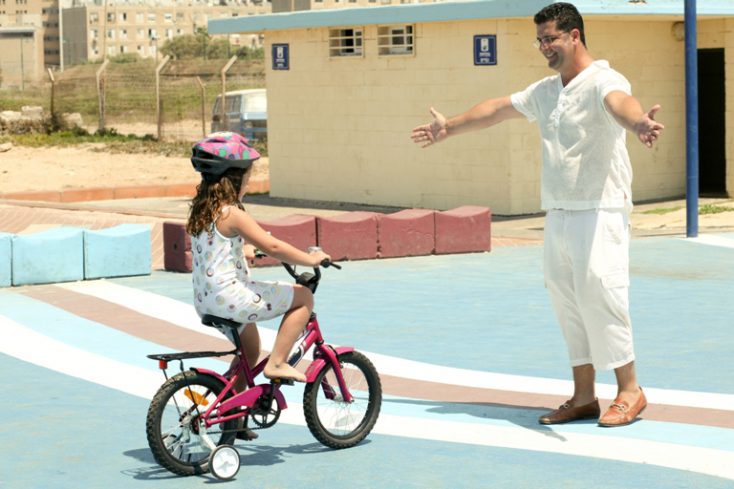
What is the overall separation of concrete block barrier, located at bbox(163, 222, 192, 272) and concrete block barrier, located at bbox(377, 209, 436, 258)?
7.37ft

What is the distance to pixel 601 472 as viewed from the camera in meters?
7.00

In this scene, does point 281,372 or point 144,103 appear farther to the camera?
point 144,103

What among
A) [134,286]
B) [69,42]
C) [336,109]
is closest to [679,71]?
[336,109]

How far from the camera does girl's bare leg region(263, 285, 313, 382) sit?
7297 millimetres

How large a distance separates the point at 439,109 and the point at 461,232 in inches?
A: 238

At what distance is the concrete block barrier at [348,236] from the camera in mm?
15797

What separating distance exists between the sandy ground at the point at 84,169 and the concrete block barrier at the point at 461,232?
39.1ft

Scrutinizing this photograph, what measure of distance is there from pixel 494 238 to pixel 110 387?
30.5 ft

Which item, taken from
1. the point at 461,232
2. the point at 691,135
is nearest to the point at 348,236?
the point at 461,232

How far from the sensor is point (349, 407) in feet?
25.2

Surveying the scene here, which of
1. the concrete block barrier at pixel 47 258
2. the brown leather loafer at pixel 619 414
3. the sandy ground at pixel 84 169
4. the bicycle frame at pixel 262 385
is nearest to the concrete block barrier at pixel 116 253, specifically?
the concrete block barrier at pixel 47 258

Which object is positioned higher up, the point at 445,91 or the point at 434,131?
the point at 445,91

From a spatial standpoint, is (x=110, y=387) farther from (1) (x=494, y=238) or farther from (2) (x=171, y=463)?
(1) (x=494, y=238)

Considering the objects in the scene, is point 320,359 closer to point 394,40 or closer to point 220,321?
point 220,321
